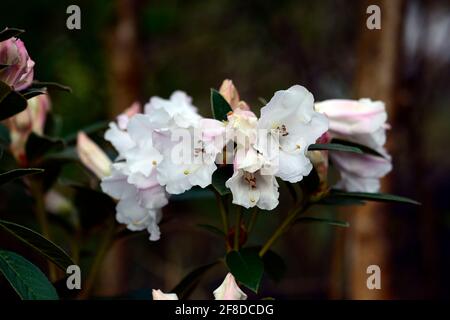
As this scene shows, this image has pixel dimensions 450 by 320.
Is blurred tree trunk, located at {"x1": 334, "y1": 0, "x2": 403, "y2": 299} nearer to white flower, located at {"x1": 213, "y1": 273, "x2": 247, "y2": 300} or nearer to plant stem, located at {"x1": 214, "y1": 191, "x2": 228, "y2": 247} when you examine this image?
plant stem, located at {"x1": 214, "y1": 191, "x2": 228, "y2": 247}

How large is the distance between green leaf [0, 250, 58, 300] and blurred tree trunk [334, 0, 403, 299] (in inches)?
40.1

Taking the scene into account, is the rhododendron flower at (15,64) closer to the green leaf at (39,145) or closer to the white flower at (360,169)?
the green leaf at (39,145)

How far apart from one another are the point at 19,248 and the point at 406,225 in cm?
146

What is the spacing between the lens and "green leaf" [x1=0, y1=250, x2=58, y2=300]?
2.51ft

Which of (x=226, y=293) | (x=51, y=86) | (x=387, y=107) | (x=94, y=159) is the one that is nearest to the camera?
(x=226, y=293)

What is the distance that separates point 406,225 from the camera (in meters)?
2.68

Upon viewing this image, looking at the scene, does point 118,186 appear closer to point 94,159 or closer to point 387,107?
point 94,159

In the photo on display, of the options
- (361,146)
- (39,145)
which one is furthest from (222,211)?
(39,145)

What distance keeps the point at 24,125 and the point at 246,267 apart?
44 cm

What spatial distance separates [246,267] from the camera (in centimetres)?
82

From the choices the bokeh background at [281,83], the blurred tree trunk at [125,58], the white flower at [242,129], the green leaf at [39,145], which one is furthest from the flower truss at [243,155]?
the blurred tree trunk at [125,58]

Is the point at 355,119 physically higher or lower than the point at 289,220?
higher

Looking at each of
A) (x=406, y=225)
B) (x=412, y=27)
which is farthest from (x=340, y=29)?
(x=406, y=225)
